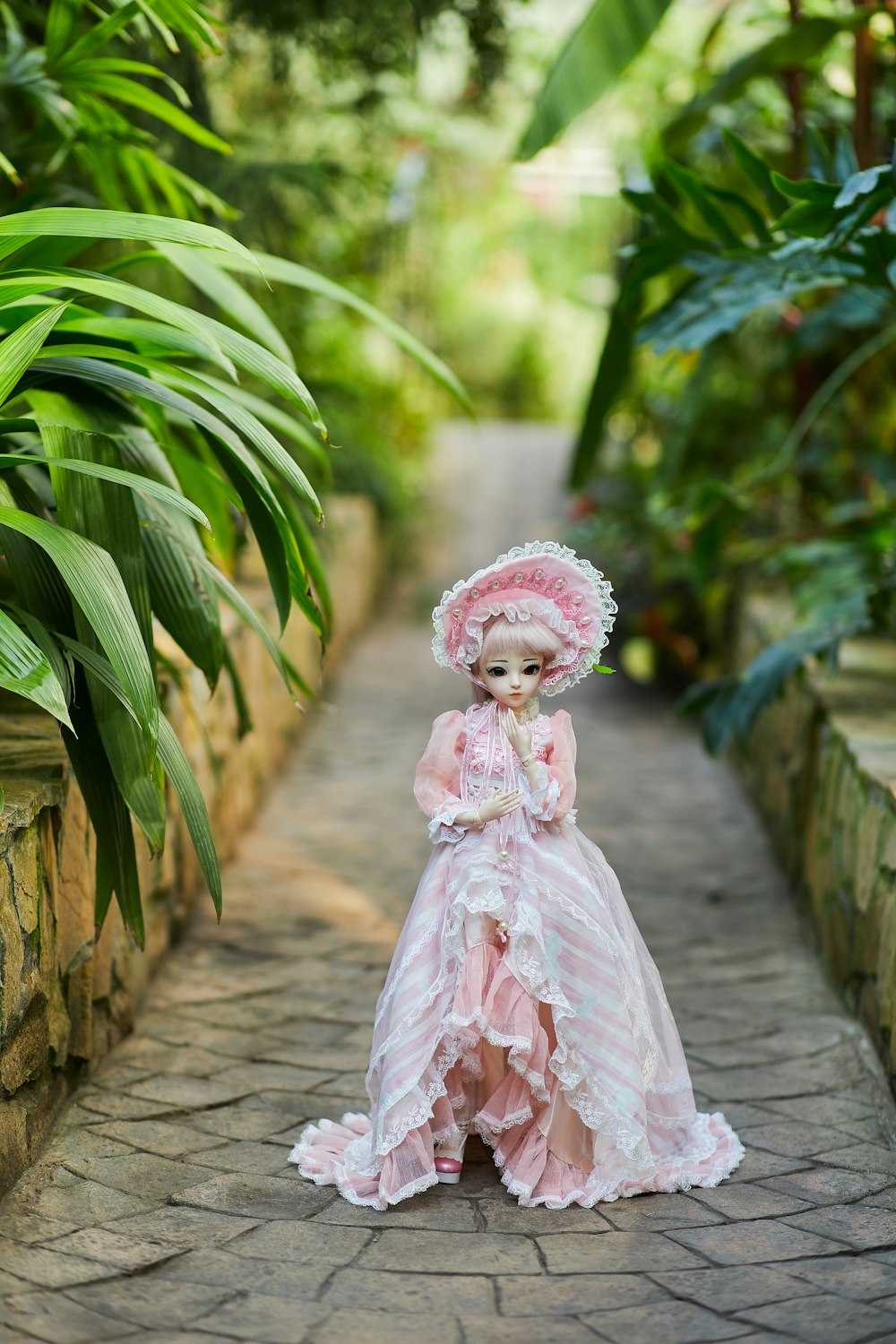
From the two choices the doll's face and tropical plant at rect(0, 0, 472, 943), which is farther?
the doll's face

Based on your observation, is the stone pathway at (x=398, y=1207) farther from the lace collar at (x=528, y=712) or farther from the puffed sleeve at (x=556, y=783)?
the lace collar at (x=528, y=712)

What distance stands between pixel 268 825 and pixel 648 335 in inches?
85.3

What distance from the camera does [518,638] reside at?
2.42 metres

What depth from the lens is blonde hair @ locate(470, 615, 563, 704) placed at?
7.95 ft

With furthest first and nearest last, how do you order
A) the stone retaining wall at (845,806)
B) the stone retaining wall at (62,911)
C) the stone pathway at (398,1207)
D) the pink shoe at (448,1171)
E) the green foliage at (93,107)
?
1. the stone retaining wall at (845,806)
2. the green foliage at (93,107)
3. the pink shoe at (448,1171)
4. the stone retaining wall at (62,911)
5. the stone pathway at (398,1207)

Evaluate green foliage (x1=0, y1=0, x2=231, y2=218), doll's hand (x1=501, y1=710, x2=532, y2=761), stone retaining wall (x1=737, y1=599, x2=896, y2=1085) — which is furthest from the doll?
green foliage (x1=0, y1=0, x2=231, y2=218)

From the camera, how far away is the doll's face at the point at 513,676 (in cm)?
244

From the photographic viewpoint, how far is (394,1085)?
7.67 feet

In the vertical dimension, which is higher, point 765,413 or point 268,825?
point 765,413

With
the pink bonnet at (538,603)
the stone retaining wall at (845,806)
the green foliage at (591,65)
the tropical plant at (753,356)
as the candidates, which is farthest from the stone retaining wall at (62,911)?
the green foliage at (591,65)

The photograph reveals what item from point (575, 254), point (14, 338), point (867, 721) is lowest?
point (867, 721)

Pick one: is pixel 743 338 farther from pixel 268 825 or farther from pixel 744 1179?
pixel 744 1179

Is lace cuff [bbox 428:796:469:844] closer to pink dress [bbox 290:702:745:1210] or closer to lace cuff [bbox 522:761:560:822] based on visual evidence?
pink dress [bbox 290:702:745:1210]

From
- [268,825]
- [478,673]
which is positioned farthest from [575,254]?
[478,673]
